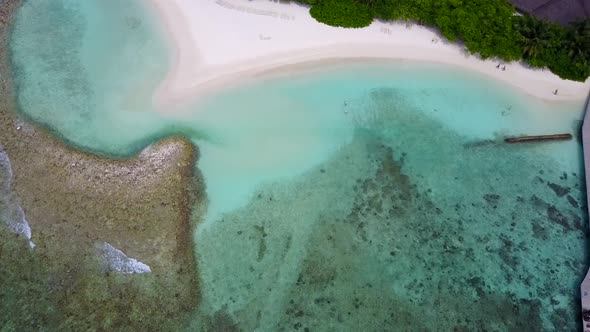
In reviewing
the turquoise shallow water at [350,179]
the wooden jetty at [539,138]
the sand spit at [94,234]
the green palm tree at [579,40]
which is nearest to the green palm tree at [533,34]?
the green palm tree at [579,40]

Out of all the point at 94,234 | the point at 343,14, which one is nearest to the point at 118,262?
the point at 94,234

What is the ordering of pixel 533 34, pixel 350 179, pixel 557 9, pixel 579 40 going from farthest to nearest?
pixel 557 9, pixel 533 34, pixel 579 40, pixel 350 179

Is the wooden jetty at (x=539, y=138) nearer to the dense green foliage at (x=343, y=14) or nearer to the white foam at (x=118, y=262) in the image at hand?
the dense green foliage at (x=343, y=14)

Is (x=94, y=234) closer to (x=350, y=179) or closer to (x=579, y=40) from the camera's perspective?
(x=350, y=179)

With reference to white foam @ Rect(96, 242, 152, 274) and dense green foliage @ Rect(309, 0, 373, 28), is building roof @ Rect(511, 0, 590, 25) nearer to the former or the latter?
dense green foliage @ Rect(309, 0, 373, 28)

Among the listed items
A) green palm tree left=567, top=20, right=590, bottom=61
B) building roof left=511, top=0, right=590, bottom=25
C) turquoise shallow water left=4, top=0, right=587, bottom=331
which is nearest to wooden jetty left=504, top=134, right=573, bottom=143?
turquoise shallow water left=4, top=0, right=587, bottom=331

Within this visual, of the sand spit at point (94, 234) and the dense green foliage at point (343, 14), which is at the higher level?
the dense green foliage at point (343, 14)
